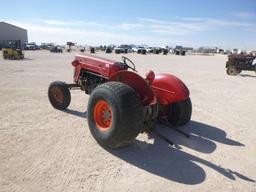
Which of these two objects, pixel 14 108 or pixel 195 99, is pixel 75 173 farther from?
pixel 195 99

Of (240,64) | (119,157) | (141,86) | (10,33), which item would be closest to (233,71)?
(240,64)

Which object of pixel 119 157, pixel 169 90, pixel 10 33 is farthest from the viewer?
pixel 10 33

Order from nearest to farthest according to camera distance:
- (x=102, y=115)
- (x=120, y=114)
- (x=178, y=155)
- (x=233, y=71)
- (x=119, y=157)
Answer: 1. (x=120, y=114)
2. (x=119, y=157)
3. (x=178, y=155)
4. (x=102, y=115)
5. (x=233, y=71)

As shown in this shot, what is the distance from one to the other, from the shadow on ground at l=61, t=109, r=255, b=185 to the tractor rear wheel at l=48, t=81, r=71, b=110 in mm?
2388

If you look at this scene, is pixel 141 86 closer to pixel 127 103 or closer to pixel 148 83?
pixel 148 83

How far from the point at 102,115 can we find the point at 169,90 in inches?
52.4

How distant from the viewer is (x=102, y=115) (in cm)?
464

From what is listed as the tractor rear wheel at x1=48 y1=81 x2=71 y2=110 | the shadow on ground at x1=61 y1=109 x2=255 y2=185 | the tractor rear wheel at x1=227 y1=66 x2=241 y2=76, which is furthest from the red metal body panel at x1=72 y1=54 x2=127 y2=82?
the tractor rear wheel at x1=227 y1=66 x2=241 y2=76

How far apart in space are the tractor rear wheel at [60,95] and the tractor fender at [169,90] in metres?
2.41

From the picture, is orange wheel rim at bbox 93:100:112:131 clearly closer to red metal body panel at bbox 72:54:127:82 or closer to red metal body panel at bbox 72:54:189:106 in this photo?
red metal body panel at bbox 72:54:189:106

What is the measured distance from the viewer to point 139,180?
3592mm

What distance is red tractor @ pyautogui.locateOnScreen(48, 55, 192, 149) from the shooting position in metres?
Answer: 4.04

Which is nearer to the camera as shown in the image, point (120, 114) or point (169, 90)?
point (120, 114)

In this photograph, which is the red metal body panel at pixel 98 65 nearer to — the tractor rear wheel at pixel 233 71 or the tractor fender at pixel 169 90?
the tractor fender at pixel 169 90
